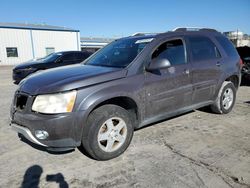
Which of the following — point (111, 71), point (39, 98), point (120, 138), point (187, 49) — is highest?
point (187, 49)

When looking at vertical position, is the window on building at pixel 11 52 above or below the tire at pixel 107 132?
above

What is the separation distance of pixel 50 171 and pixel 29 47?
106ft

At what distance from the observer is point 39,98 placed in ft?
9.92

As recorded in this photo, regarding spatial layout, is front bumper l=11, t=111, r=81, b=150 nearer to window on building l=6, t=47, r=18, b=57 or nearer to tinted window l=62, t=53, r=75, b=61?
tinted window l=62, t=53, r=75, b=61

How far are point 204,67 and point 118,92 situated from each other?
213 centimetres

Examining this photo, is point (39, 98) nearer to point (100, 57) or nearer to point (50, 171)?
point (50, 171)

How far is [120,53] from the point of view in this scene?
421 cm

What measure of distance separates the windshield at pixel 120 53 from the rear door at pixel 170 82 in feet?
1.06

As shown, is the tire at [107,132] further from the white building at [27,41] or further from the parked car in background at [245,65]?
the white building at [27,41]

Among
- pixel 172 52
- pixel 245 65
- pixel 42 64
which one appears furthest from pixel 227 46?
pixel 42 64

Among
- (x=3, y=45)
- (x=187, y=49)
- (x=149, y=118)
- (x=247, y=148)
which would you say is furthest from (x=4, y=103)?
(x=3, y=45)

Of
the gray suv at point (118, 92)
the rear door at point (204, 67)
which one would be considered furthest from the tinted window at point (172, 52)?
the rear door at point (204, 67)

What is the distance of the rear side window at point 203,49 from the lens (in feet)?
14.7

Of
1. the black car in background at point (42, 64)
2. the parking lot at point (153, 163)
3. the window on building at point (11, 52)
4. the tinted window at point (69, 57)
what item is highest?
the window on building at point (11, 52)
